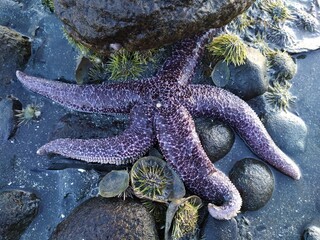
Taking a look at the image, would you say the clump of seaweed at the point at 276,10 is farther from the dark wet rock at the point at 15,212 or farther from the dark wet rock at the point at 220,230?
the dark wet rock at the point at 15,212

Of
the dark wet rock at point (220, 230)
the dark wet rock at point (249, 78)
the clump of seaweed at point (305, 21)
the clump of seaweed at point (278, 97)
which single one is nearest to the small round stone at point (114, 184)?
the dark wet rock at point (220, 230)

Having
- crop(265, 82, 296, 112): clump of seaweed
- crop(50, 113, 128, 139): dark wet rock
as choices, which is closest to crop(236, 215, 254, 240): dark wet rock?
crop(265, 82, 296, 112): clump of seaweed

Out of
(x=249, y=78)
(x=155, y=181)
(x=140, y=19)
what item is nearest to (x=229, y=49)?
(x=249, y=78)

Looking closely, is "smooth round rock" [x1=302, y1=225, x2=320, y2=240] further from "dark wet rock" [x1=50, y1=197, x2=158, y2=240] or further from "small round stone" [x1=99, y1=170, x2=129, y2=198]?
"small round stone" [x1=99, y1=170, x2=129, y2=198]

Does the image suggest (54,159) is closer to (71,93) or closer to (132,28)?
(71,93)

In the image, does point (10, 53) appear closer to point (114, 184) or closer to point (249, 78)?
point (114, 184)
